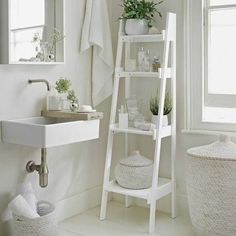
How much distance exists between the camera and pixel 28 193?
2.81 m

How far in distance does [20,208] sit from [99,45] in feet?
4.47

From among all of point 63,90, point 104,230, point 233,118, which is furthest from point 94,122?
point 233,118

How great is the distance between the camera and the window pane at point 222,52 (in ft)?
10.4

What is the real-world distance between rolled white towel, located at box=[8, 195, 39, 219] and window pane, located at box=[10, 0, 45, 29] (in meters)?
1.08

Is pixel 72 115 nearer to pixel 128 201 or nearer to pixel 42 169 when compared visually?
pixel 42 169

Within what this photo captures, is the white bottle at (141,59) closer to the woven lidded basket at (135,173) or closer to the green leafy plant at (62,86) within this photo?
the green leafy plant at (62,86)

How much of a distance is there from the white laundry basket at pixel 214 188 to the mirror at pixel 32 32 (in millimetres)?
1186

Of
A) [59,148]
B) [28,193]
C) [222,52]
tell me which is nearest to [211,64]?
[222,52]

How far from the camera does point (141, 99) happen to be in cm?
357

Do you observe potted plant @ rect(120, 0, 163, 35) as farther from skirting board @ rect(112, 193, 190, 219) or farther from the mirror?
skirting board @ rect(112, 193, 190, 219)

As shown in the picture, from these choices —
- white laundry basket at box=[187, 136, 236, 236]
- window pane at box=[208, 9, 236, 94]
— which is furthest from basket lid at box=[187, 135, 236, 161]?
window pane at box=[208, 9, 236, 94]

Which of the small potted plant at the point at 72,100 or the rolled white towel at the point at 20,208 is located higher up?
the small potted plant at the point at 72,100

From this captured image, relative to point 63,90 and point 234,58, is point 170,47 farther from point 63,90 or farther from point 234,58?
point 63,90

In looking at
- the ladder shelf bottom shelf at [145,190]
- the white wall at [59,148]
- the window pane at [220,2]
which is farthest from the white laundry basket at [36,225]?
the window pane at [220,2]
